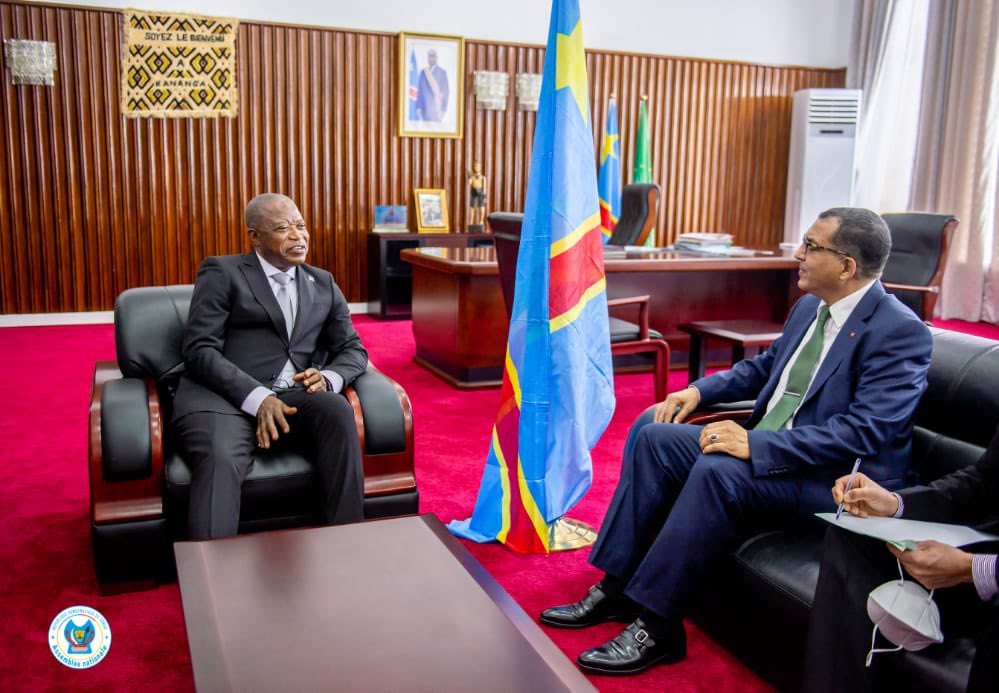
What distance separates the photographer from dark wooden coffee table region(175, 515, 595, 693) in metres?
1.62

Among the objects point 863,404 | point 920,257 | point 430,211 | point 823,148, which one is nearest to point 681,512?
point 863,404

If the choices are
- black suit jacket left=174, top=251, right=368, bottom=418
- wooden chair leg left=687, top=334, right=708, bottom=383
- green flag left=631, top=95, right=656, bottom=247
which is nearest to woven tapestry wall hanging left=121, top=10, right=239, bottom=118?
green flag left=631, top=95, right=656, bottom=247

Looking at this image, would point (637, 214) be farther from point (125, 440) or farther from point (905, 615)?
point (905, 615)

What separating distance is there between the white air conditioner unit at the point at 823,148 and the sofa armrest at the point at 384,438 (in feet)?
24.3

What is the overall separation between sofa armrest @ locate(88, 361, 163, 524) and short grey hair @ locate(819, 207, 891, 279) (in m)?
2.04

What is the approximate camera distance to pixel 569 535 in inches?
123

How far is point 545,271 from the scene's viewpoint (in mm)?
2959

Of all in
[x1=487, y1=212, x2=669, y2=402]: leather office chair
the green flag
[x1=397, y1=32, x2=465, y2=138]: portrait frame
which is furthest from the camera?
the green flag

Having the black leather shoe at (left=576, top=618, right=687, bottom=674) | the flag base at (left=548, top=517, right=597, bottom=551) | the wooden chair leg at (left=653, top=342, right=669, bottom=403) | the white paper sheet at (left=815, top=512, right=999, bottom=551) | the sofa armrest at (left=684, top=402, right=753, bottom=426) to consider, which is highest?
the white paper sheet at (left=815, top=512, right=999, bottom=551)

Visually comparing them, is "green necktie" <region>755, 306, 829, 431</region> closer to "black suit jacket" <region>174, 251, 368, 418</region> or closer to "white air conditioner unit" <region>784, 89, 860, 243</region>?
"black suit jacket" <region>174, 251, 368, 418</region>

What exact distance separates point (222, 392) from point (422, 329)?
3.11 meters

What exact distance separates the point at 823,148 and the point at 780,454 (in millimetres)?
7864

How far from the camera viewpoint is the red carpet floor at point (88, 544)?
7.38 ft

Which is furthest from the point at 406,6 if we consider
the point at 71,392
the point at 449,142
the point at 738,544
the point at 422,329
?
the point at 738,544
